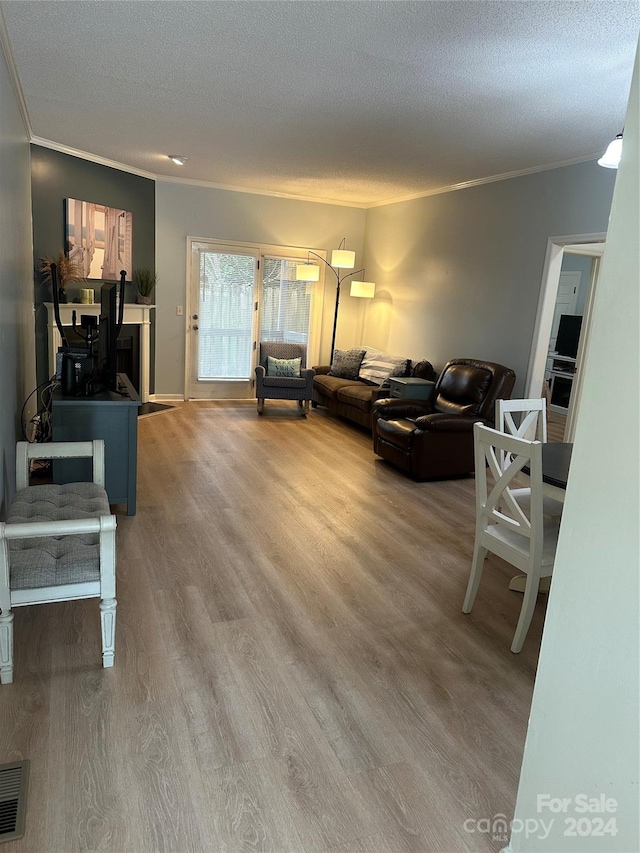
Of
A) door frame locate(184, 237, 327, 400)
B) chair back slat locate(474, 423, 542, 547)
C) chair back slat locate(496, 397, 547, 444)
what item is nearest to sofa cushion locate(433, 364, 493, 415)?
chair back slat locate(496, 397, 547, 444)

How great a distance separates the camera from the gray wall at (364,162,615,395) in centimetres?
480

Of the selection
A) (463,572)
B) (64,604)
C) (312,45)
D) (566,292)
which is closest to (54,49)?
(312,45)

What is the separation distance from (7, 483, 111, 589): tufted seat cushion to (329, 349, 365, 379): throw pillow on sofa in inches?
186

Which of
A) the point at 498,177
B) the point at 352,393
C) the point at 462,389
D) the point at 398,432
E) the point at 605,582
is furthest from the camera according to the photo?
the point at 352,393

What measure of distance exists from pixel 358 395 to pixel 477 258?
1.87m

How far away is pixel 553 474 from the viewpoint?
2.55m

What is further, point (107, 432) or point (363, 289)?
point (363, 289)

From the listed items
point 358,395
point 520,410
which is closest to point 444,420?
point 520,410

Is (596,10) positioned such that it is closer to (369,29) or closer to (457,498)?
(369,29)

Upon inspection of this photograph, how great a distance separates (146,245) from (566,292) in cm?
581

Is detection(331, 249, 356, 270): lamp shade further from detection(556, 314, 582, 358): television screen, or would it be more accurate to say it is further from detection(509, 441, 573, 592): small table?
detection(509, 441, 573, 592): small table

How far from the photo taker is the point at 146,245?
269 inches

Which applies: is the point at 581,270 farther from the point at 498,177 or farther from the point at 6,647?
the point at 6,647

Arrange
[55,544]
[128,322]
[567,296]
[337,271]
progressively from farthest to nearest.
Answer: [567,296], [337,271], [128,322], [55,544]
